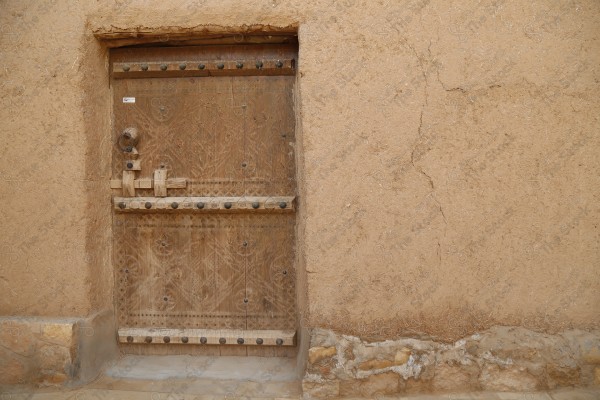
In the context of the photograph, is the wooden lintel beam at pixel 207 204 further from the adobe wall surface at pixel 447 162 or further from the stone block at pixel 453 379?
the stone block at pixel 453 379

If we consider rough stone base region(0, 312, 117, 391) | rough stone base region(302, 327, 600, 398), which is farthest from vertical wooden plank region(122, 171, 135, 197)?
rough stone base region(302, 327, 600, 398)

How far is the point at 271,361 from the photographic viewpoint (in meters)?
2.22

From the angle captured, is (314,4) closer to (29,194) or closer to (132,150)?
(132,150)

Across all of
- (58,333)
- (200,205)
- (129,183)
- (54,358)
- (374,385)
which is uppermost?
(129,183)

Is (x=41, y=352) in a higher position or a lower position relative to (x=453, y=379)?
higher

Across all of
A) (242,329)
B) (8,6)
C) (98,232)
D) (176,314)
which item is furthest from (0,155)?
(242,329)

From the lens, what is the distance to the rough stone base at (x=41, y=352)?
2.02 metres

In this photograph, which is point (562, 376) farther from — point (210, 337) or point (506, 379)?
point (210, 337)

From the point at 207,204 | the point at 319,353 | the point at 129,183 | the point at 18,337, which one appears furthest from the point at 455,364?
the point at 18,337

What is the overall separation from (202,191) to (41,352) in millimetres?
1043

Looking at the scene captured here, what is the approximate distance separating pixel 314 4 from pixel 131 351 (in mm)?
1953

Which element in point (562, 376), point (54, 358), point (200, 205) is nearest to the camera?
point (562, 376)

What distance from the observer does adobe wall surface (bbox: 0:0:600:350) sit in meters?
1.91

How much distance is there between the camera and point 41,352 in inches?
79.9
